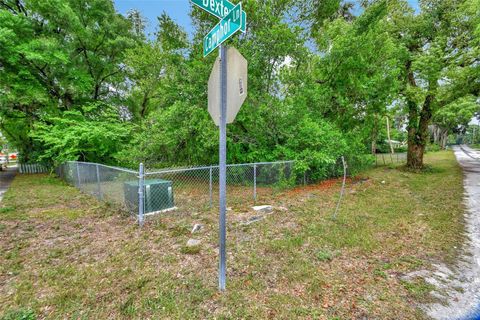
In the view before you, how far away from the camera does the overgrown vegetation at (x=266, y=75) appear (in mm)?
8023

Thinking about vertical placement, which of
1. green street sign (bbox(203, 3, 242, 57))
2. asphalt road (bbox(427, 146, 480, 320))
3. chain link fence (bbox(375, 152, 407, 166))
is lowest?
asphalt road (bbox(427, 146, 480, 320))

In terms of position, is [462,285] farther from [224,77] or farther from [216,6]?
[216,6]

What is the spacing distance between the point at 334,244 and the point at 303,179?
521 centimetres

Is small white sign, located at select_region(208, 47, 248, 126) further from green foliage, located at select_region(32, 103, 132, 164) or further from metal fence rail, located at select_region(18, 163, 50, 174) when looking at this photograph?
metal fence rail, located at select_region(18, 163, 50, 174)

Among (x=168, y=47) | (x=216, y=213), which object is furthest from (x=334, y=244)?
(x=168, y=47)

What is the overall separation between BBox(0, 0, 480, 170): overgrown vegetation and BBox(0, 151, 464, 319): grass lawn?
10.5 feet

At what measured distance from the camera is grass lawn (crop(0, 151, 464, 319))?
2334mm

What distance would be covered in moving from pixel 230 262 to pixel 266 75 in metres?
7.23

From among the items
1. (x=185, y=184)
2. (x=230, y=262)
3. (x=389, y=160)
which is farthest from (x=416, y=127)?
(x=230, y=262)

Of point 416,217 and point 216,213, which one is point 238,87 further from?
point 416,217

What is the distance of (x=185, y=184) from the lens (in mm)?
8227

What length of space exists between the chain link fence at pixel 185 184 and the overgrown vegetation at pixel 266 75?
850 mm

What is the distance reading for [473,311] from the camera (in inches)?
89.7

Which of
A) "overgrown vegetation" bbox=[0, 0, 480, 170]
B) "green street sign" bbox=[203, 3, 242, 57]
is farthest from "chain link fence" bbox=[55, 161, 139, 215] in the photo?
"green street sign" bbox=[203, 3, 242, 57]
